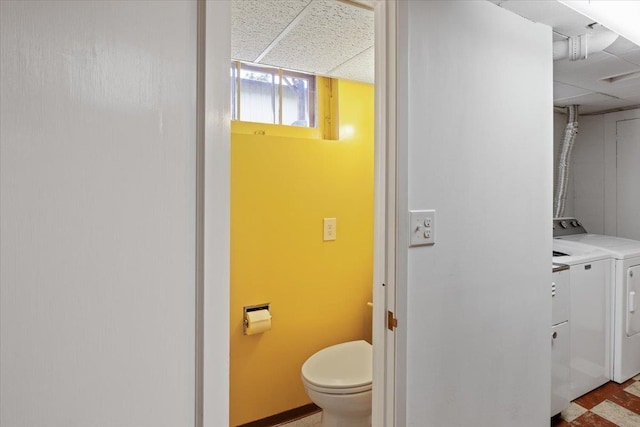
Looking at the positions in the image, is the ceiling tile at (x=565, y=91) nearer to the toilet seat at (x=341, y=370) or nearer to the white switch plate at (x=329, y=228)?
the white switch plate at (x=329, y=228)

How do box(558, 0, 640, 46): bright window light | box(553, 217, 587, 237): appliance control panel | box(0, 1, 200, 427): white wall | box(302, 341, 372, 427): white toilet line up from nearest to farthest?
1. box(0, 1, 200, 427): white wall
2. box(558, 0, 640, 46): bright window light
3. box(302, 341, 372, 427): white toilet
4. box(553, 217, 587, 237): appliance control panel

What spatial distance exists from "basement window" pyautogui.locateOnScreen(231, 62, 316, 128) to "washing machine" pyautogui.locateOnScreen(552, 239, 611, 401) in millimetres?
1808

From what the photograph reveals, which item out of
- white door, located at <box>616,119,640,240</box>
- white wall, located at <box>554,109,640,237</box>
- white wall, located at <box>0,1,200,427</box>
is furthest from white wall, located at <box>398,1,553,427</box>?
white door, located at <box>616,119,640,240</box>

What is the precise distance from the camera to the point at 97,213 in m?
0.72

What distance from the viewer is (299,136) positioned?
230cm

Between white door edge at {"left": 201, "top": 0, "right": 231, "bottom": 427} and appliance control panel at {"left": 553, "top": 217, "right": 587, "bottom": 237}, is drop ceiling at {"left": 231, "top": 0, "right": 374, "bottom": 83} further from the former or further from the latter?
appliance control panel at {"left": 553, "top": 217, "right": 587, "bottom": 237}

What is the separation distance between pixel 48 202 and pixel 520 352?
1.76 m

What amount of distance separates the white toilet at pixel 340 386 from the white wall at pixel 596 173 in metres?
2.67

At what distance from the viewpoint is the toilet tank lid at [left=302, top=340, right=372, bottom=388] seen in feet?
5.57

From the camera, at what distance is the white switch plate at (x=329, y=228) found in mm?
2264

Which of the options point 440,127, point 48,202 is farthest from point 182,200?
point 440,127

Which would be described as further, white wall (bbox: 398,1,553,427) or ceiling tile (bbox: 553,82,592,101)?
→ ceiling tile (bbox: 553,82,592,101)

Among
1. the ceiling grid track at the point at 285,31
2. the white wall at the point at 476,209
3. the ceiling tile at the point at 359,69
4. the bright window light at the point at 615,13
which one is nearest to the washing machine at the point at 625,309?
the white wall at the point at 476,209

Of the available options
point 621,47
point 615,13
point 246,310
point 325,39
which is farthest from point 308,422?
point 621,47
